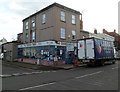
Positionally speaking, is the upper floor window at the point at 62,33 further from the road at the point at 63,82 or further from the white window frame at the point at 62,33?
the road at the point at 63,82

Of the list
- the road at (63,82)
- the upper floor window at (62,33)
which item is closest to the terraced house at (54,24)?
the upper floor window at (62,33)

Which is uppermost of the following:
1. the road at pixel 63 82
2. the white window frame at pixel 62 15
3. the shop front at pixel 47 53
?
the white window frame at pixel 62 15

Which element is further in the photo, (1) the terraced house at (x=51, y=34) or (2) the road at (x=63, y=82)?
(1) the terraced house at (x=51, y=34)

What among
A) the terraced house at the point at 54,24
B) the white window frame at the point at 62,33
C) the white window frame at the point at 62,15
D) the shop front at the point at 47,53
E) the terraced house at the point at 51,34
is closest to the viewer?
the shop front at the point at 47,53

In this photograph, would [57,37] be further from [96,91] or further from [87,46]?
[96,91]

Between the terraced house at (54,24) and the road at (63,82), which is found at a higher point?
the terraced house at (54,24)

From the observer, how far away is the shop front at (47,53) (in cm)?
1933

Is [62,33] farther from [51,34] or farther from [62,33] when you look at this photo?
[51,34]

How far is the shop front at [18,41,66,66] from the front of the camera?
19.3m

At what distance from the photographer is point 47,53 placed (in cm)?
1994

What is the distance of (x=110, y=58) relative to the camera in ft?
65.9

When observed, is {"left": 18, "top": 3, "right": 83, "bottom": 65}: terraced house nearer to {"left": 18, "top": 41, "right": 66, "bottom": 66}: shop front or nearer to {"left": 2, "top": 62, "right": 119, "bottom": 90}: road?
{"left": 18, "top": 41, "right": 66, "bottom": 66}: shop front

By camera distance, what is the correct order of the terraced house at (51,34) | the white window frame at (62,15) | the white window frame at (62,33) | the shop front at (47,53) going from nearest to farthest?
the shop front at (47,53)
the terraced house at (51,34)
the white window frame at (62,33)
the white window frame at (62,15)

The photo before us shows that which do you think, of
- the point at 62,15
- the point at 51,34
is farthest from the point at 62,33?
the point at 62,15
